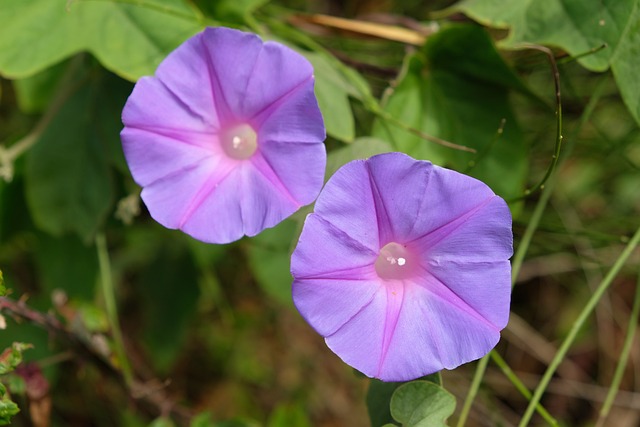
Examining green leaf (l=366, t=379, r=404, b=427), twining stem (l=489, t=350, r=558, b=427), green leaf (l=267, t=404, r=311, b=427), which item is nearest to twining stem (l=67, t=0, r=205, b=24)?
green leaf (l=366, t=379, r=404, b=427)

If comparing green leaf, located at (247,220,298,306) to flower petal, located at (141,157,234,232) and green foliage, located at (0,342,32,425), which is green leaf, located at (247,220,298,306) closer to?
flower petal, located at (141,157,234,232)

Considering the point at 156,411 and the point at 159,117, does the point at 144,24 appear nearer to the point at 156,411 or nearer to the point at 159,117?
the point at 159,117

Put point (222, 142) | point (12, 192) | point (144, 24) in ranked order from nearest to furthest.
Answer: point (222, 142) < point (144, 24) < point (12, 192)

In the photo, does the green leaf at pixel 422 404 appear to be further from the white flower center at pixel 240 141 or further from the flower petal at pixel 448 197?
the white flower center at pixel 240 141

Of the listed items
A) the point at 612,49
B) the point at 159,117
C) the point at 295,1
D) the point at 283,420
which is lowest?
the point at 283,420

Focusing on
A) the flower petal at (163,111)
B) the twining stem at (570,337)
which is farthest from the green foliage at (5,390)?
the twining stem at (570,337)

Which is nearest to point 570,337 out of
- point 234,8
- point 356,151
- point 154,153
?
point 356,151

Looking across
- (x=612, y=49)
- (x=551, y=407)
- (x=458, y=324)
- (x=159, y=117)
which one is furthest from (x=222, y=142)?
(x=551, y=407)

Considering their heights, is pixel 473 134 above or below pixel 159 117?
below

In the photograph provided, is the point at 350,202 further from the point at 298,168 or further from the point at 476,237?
the point at 476,237
